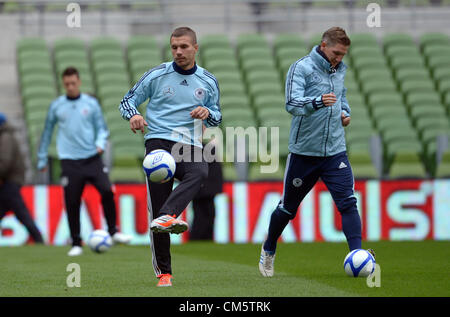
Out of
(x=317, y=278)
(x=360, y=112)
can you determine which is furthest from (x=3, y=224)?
(x=317, y=278)

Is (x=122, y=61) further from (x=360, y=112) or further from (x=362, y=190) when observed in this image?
(x=362, y=190)

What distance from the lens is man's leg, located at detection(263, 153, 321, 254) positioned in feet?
28.0

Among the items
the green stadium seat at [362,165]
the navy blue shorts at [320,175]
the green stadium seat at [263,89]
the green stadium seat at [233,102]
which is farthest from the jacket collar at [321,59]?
the green stadium seat at [263,89]

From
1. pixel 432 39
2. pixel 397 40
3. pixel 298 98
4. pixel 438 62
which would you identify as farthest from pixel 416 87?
pixel 298 98

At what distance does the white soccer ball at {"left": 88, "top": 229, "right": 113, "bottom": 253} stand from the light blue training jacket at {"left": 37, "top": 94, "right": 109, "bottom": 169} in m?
1.06

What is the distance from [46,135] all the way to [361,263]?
5982mm

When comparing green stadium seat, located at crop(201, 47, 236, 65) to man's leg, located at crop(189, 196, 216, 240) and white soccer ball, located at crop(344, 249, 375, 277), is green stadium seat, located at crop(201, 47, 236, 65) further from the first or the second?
white soccer ball, located at crop(344, 249, 375, 277)

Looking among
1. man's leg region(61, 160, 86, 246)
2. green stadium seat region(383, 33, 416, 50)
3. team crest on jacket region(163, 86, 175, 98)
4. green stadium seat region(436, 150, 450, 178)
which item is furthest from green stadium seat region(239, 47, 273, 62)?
team crest on jacket region(163, 86, 175, 98)

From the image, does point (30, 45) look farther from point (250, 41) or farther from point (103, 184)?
point (103, 184)

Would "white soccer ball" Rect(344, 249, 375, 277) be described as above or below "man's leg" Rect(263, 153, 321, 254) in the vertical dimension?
below

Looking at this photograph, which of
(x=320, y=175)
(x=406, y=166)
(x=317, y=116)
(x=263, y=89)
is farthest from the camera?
(x=263, y=89)

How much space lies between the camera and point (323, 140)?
8453 millimetres

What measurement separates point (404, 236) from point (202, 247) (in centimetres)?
374

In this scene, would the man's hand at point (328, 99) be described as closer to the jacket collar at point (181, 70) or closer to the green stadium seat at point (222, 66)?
the jacket collar at point (181, 70)
